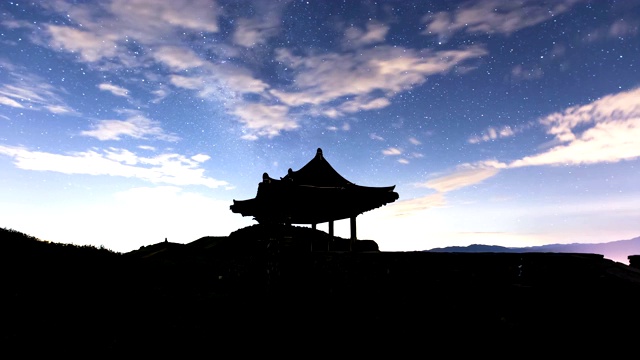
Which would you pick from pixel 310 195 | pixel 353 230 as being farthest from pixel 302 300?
pixel 353 230

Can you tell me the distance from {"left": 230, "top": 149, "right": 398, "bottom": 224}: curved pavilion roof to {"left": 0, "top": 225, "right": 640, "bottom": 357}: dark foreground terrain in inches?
38.3

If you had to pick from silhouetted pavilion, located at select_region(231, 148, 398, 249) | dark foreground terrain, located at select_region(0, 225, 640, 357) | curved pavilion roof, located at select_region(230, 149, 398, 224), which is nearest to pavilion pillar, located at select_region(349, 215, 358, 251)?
silhouetted pavilion, located at select_region(231, 148, 398, 249)

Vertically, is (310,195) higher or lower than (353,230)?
higher

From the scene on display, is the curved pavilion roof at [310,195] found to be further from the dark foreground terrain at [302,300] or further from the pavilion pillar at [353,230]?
the dark foreground terrain at [302,300]

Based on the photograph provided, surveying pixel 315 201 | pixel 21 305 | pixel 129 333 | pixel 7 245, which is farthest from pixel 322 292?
pixel 7 245

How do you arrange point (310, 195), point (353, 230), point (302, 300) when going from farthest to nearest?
point (353, 230), point (310, 195), point (302, 300)

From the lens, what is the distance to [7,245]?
9414 mm

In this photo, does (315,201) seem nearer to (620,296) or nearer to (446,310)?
(446,310)

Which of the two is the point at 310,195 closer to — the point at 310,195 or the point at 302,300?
the point at 310,195

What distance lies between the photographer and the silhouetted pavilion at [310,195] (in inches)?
390

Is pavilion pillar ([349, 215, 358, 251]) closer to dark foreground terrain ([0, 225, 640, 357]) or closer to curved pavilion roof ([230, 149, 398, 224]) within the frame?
curved pavilion roof ([230, 149, 398, 224])

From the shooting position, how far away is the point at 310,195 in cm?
1004

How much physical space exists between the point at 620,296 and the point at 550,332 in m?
1.03

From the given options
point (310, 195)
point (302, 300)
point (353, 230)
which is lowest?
point (302, 300)
